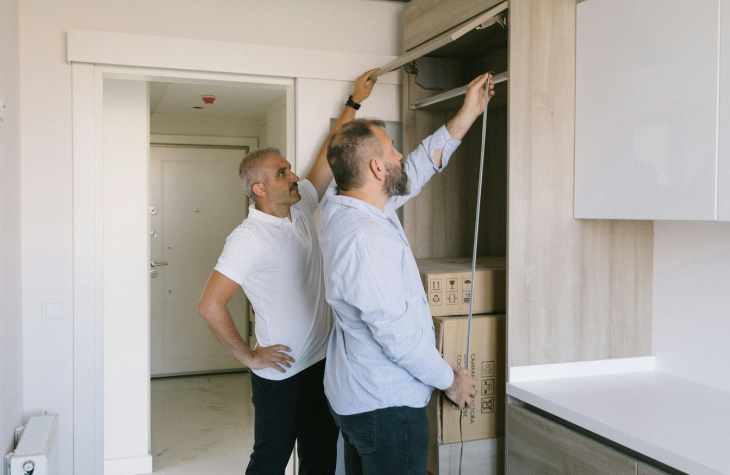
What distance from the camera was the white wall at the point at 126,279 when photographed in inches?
133

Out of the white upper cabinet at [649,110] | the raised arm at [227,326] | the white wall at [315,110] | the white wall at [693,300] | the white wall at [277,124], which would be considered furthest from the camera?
the white wall at [277,124]

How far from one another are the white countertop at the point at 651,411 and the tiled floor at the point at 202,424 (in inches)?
88.3

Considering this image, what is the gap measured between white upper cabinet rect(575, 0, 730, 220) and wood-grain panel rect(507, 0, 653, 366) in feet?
0.19

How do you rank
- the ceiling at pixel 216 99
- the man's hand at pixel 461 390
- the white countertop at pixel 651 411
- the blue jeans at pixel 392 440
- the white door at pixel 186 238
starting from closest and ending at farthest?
A: the white countertop at pixel 651 411 → the blue jeans at pixel 392 440 → the man's hand at pixel 461 390 → the ceiling at pixel 216 99 → the white door at pixel 186 238

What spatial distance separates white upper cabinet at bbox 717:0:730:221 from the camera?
4.98 ft

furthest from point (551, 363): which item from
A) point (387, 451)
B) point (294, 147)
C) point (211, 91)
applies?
point (211, 91)

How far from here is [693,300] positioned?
207 centimetres

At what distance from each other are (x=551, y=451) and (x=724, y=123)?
1.03 metres

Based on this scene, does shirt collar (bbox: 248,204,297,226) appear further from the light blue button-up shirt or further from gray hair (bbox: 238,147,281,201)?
the light blue button-up shirt

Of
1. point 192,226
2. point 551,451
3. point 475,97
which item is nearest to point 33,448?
point 551,451

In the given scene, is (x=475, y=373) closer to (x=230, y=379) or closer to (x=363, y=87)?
(x=363, y=87)

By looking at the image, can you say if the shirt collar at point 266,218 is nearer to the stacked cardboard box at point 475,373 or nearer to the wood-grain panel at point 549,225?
the stacked cardboard box at point 475,373

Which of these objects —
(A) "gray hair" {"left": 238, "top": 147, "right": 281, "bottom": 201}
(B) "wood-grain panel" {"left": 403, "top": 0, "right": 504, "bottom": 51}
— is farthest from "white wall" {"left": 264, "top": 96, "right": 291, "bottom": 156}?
(A) "gray hair" {"left": 238, "top": 147, "right": 281, "bottom": 201}

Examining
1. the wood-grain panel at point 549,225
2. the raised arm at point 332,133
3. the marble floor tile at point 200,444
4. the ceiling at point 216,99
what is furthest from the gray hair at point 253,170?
the marble floor tile at point 200,444
